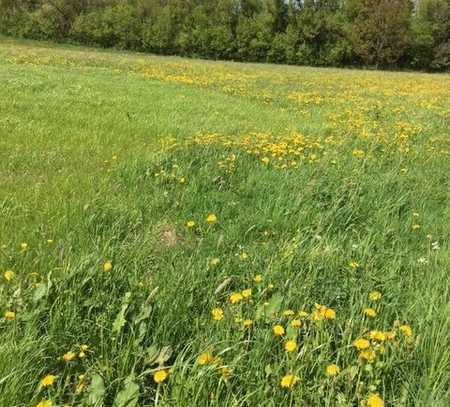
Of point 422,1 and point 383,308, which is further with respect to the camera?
point 422,1

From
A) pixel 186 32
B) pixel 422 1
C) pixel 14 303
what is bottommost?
pixel 14 303

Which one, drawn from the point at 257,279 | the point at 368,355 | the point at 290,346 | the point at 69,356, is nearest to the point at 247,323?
the point at 290,346

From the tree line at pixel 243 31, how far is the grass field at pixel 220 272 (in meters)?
50.5

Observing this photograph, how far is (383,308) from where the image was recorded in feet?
8.72

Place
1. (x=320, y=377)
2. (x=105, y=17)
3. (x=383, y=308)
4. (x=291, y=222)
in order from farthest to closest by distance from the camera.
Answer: (x=105, y=17) → (x=291, y=222) → (x=383, y=308) → (x=320, y=377)

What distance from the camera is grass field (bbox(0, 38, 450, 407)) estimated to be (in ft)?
6.79

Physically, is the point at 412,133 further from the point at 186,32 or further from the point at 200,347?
the point at 186,32

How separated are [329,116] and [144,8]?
5301 centimetres

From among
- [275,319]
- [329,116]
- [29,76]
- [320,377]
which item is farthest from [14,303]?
[29,76]

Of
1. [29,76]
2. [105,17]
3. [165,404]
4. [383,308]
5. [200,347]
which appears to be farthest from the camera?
[105,17]

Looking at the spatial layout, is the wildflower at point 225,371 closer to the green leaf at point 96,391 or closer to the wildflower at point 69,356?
the green leaf at point 96,391

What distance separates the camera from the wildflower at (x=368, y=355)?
2084 mm

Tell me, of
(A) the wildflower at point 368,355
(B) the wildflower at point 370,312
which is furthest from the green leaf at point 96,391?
(B) the wildflower at point 370,312

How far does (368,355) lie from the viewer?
2096 millimetres
